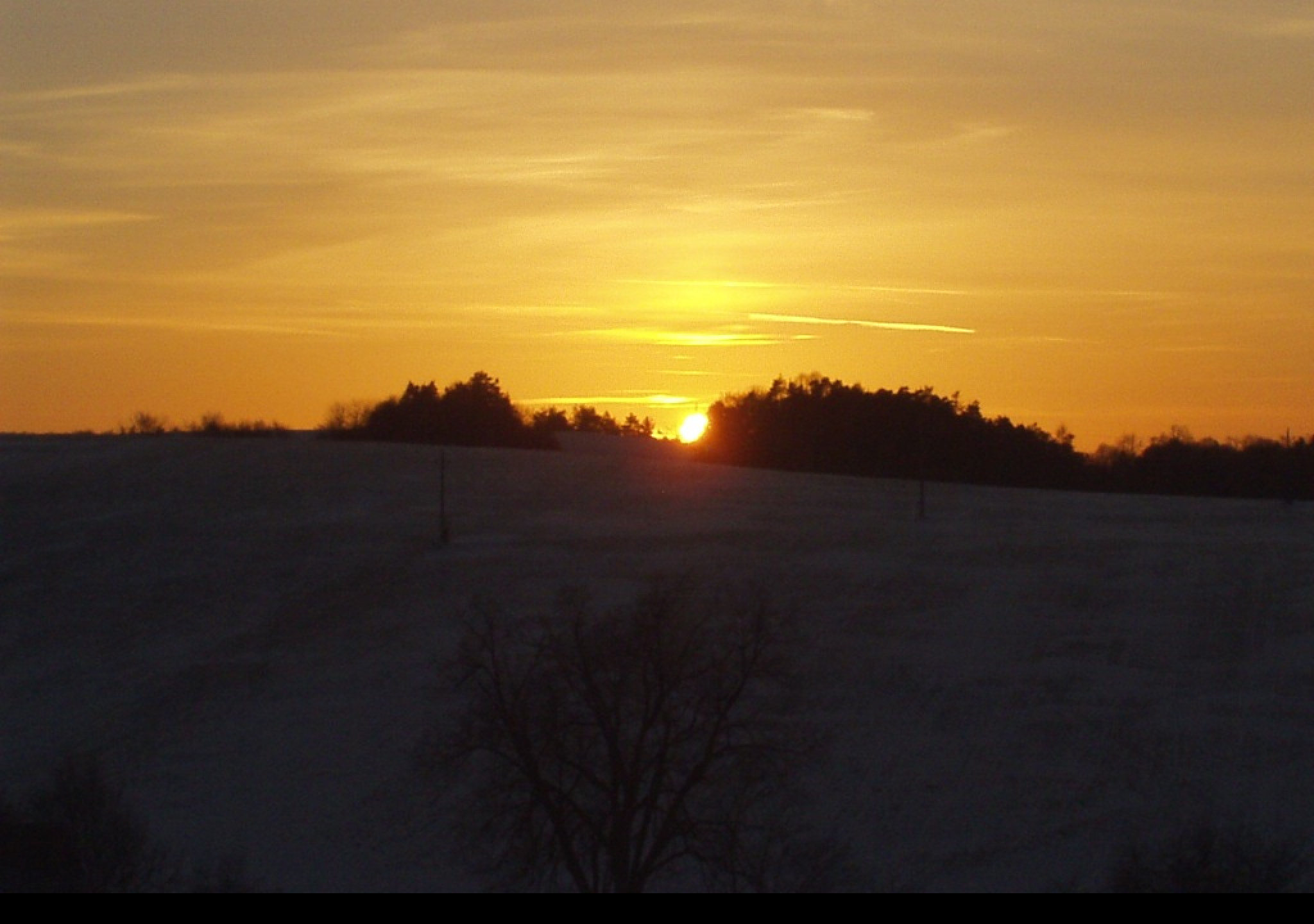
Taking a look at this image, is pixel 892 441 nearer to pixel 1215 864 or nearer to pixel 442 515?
pixel 442 515

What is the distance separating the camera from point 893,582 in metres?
29.4

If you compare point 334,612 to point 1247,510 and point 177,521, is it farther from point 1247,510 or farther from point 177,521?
point 1247,510

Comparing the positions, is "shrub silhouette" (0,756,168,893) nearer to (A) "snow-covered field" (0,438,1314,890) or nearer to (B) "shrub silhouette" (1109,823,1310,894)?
(A) "snow-covered field" (0,438,1314,890)

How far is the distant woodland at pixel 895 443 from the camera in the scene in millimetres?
58062

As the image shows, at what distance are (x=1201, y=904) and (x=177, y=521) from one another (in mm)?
37157

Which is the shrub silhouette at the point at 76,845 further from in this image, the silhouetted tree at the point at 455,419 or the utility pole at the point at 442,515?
the silhouetted tree at the point at 455,419

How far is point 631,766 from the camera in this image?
51.0 feet

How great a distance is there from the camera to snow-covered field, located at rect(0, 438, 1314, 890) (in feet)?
58.9

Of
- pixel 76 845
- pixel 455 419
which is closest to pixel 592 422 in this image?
pixel 455 419

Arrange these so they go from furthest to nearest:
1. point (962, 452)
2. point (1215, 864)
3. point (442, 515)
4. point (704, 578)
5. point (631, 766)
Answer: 1. point (962, 452)
2. point (442, 515)
3. point (704, 578)
4. point (631, 766)
5. point (1215, 864)

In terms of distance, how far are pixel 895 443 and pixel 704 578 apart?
36.2m

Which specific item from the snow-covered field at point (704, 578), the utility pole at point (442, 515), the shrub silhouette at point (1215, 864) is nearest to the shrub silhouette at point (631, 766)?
the snow-covered field at point (704, 578)

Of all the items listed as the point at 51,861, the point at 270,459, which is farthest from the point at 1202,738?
the point at 270,459

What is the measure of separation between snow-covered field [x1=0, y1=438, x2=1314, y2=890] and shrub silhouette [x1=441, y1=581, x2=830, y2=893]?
102 cm
